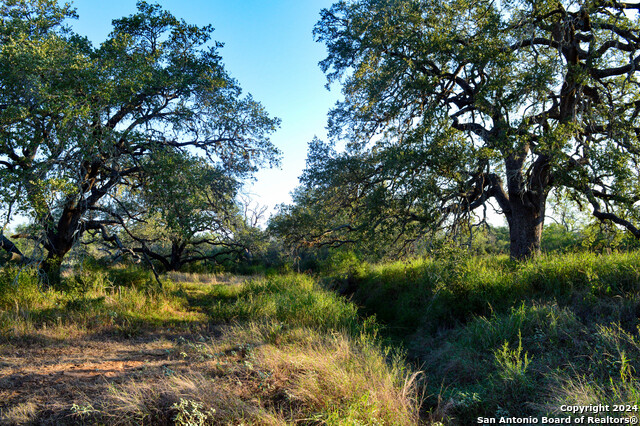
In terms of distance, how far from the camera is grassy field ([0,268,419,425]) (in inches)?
149

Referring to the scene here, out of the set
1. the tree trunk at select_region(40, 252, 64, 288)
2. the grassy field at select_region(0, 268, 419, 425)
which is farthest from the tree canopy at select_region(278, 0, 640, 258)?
the tree trunk at select_region(40, 252, 64, 288)

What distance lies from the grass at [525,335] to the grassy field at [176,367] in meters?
0.94

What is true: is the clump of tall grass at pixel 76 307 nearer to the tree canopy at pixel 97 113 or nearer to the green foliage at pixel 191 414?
the tree canopy at pixel 97 113

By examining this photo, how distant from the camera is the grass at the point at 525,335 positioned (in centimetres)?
449

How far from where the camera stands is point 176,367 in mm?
4898

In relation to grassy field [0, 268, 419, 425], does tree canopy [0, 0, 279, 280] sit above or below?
above

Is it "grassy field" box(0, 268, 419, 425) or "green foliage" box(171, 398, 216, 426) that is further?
"grassy field" box(0, 268, 419, 425)

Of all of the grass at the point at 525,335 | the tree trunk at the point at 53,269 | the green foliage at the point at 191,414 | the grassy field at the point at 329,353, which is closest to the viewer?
the green foliage at the point at 191,414

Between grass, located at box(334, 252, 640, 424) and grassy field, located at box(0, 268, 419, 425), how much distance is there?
94 centimetres

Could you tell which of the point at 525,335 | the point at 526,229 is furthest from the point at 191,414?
the point at 526,229

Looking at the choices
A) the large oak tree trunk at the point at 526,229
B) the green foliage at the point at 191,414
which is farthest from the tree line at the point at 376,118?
the green foliage at the point at 191,414

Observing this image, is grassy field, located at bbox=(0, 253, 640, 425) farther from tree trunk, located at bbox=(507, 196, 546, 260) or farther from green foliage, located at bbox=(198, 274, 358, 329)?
tree trunk, located at bbox=(507, 196, 546, 260)

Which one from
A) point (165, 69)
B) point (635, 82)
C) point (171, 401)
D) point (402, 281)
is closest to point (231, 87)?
point (165, 69)

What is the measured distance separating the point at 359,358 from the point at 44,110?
7.48m
